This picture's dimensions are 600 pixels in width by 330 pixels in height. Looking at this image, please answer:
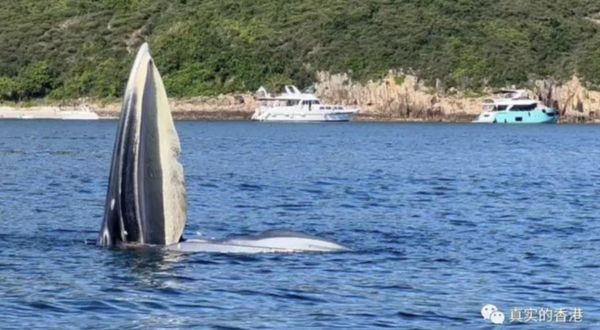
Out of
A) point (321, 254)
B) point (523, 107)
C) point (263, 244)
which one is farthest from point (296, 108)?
point (263, 244)

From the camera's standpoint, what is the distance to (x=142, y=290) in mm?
22641

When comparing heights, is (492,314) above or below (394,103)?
above

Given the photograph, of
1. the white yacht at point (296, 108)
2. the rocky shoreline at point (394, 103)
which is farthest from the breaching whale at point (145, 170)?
the rocky shoreline at point (394, 103)

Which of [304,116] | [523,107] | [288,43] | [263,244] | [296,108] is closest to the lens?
[263,244]

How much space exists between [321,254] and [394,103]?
116084 mm

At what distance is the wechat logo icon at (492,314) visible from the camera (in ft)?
68.6

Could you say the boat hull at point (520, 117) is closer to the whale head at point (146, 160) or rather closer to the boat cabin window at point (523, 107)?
the boat cabin window at point (523, 107)

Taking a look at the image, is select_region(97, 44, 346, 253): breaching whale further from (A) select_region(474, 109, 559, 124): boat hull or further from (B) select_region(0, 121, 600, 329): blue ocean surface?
(A) select_region(474, 109, 559, 124): boat hull

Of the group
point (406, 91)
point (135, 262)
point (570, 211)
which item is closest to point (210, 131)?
point (406, 91)

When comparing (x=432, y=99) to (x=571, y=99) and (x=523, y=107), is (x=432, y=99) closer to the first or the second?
(x=523, y=107)

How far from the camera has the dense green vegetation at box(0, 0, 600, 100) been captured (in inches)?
5699

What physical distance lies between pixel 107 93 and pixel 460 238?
117136 mm

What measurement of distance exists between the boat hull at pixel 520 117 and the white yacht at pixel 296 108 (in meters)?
12.0

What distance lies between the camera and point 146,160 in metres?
20.7
